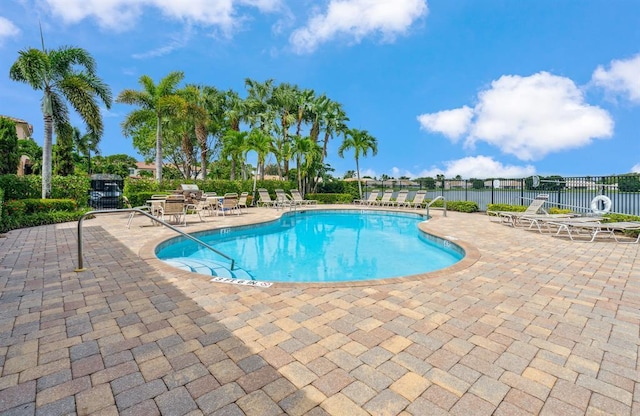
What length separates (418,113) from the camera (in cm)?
2678

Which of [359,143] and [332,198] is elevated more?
[359,143]

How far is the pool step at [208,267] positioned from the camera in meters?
5.88

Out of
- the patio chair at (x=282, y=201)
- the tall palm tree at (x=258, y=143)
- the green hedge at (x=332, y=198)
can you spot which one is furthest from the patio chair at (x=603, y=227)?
the tall palm tree at (x=258, y=143)

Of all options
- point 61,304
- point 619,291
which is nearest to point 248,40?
point 61,304

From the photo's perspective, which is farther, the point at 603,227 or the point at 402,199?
the point at 402,199

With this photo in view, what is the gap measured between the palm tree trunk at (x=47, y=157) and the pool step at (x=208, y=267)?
9.15m

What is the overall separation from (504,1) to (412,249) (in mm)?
10641

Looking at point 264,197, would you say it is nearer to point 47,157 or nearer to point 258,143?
point 258,143

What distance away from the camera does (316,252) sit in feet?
27.0

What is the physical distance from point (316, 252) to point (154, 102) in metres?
16.1

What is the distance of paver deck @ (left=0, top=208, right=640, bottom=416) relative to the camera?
1.91m

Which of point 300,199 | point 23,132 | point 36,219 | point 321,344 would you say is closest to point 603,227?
point 321,344

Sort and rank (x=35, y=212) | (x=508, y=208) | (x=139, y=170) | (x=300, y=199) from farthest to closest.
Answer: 1. (x=139, y=170)
2. (x=300, y=199)
3. (x=508, y=208)
4. (x=35, y=212)

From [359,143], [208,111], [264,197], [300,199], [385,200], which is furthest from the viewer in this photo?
[208,111]
